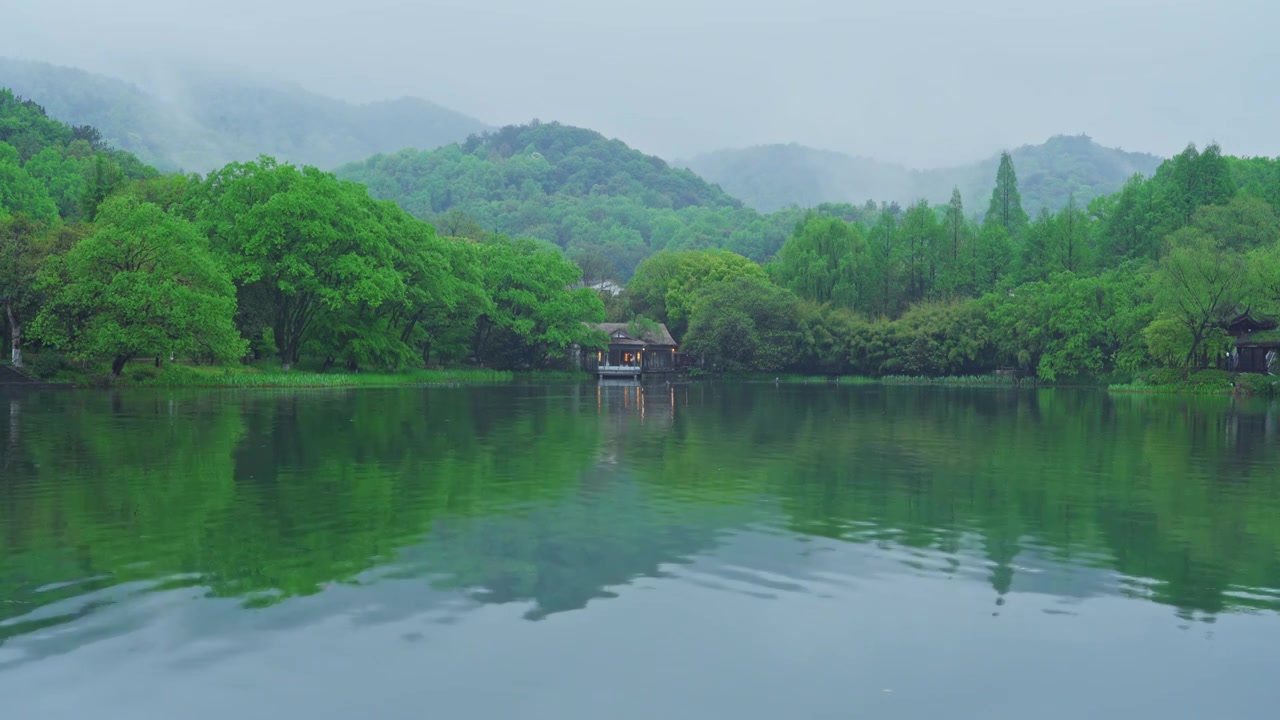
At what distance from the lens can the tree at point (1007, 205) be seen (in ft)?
379

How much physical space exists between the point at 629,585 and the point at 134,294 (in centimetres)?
5067

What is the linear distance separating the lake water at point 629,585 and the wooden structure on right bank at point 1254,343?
50.4 metres

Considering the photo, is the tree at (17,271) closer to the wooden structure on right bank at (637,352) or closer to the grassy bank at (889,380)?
the wooden structure on right bank at (637,352)

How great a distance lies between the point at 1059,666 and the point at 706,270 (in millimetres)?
105155

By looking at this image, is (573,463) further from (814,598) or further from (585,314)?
(585,314)

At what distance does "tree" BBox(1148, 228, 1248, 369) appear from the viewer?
6575cm

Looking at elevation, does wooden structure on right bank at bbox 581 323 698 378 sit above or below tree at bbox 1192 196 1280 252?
below

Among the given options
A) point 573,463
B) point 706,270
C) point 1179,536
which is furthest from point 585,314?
point 1179,536

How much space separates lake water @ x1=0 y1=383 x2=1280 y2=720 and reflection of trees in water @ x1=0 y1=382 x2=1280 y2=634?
0.09 m

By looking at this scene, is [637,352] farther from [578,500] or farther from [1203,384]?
[578,500]

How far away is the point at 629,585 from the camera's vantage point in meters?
10.8

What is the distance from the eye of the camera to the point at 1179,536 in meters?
13.8

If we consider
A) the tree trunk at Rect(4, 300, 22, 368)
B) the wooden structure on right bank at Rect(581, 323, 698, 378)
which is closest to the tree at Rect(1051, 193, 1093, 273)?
the wooden structure on right bank at Rect(581, 323, 698, 378)

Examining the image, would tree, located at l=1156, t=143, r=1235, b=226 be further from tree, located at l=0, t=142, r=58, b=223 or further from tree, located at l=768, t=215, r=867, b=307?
tree, located at l=0, t=142, r=58, b=223
